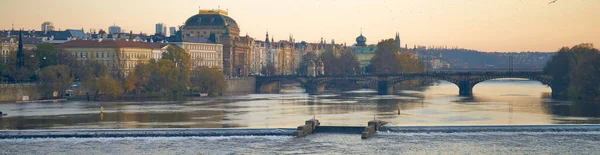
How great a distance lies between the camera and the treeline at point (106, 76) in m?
104

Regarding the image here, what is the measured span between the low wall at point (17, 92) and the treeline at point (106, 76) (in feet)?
2.91

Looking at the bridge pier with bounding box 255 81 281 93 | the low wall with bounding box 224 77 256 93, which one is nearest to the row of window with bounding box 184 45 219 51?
the bridge pier with bounding box 255 81 281 93

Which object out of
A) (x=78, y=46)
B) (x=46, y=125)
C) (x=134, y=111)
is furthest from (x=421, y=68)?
(x=46, y=125)

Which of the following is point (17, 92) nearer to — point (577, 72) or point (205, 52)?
point (577, 72)

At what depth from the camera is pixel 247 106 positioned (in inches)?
3617

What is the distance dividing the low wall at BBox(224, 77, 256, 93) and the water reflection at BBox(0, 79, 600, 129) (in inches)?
1181

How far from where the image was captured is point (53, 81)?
10288 cm

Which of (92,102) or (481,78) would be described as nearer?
(92,102)

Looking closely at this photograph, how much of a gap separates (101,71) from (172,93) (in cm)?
808

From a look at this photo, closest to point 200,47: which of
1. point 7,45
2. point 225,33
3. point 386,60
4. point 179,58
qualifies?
point 225,33

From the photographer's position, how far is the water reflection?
6894 centimetres

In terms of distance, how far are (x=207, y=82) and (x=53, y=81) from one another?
69.3 ft

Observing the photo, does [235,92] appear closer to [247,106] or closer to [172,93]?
[172,93]

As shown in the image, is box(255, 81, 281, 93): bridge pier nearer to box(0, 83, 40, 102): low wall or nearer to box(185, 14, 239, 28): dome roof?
box(185, 14, 239, 28): dome roof
